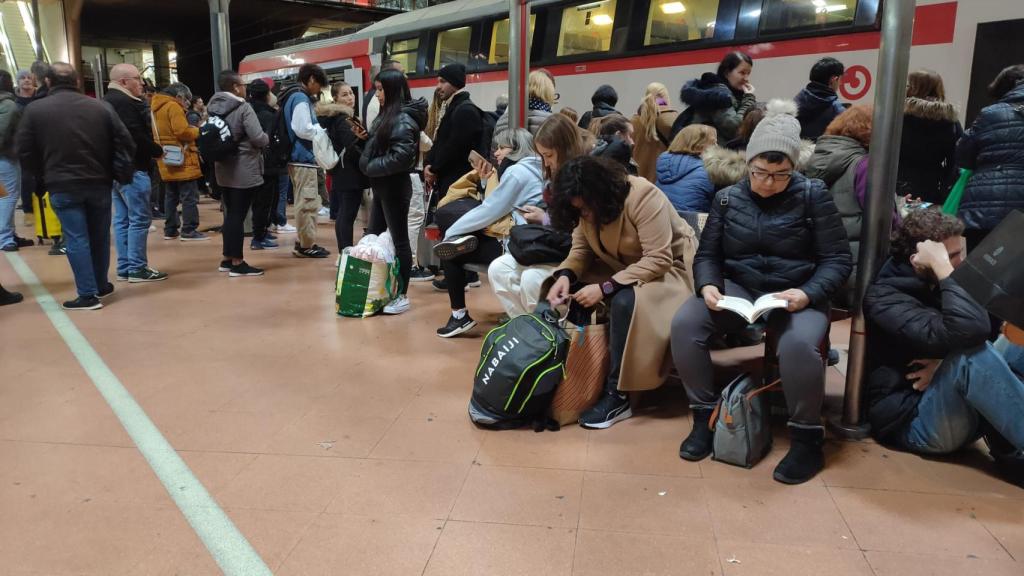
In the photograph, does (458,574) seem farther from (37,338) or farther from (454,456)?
(37,338)

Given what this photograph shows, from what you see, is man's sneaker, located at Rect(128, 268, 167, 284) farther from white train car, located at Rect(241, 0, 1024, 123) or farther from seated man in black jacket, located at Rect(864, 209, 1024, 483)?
seated man in black jacket, located at Rect(864, 209, 1024, 483)

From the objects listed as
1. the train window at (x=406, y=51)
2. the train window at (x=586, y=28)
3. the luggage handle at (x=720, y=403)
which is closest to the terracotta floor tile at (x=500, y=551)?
the luggage handle at (x=720, y=403)

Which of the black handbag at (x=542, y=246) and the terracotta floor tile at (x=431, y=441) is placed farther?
the black handbag at (x=542, y=246)

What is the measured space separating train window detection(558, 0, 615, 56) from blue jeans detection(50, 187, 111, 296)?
5591 millimetres

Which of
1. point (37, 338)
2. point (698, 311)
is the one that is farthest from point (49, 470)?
point (698, 311)

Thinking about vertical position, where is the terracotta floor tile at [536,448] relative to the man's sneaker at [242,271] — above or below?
below

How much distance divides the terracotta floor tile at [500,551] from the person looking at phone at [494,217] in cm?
215

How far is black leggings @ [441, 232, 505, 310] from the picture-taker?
4320 millimetres

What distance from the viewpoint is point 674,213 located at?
3410 millimetres

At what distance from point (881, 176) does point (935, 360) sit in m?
0.76

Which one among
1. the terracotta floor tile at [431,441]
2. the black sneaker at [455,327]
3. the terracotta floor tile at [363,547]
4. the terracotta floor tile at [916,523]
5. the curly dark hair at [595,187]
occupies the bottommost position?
the terracotta floor tile at [363,547]

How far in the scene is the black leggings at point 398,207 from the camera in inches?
192

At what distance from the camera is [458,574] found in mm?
2139

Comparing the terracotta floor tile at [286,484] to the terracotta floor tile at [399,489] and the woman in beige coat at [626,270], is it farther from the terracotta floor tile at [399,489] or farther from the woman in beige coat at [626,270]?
the woman in beige coat at [626,270]
